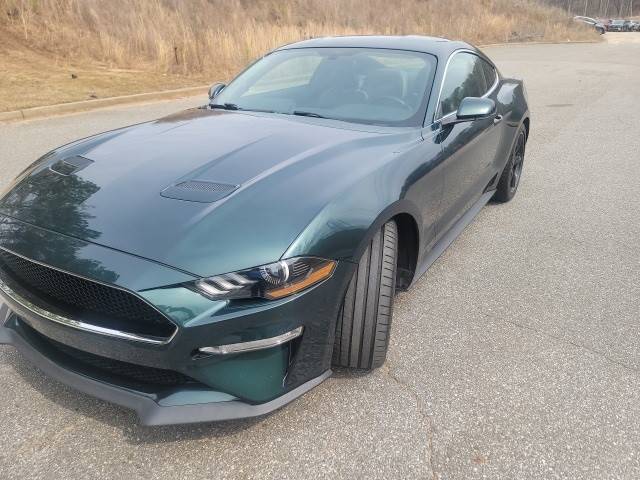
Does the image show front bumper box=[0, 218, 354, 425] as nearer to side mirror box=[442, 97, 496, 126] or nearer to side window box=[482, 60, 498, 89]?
side mirror box=[442, 97, 496, 126]

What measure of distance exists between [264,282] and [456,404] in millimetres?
1103

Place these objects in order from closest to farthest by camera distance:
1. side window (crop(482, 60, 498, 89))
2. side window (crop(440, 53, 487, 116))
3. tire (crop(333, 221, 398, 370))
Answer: tire (crop(333, 221, 398, 370)) < side window (crop(440, 53, 487, 116)) < side window (crop(482, 60, 498, 89))

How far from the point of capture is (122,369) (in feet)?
6.38

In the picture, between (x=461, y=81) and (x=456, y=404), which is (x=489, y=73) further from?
(x=456, y=404)

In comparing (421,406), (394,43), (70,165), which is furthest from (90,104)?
(421,406)

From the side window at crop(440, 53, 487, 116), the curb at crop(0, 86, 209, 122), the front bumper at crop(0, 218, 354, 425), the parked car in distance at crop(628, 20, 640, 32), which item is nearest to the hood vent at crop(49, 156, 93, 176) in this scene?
the front bumper at crop(0, 218, 354, 425)

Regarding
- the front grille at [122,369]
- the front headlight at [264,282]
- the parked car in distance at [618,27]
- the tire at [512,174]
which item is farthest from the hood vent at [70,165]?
the parked car in distance at [618,27]

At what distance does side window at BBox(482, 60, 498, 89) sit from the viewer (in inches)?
173

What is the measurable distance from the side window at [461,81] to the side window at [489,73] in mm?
66

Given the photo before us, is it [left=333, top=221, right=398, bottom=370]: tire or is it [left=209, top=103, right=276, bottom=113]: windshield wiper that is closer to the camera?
[left=333, top=221, right=398, bottom=370]: tire

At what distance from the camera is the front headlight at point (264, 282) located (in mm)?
1790

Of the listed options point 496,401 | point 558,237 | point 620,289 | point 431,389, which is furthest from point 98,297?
point 558,237

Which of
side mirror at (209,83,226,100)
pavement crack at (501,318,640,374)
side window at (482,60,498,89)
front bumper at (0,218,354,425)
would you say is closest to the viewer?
front bumper at (0,218,354,425)

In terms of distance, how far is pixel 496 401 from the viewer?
2.34 metres
